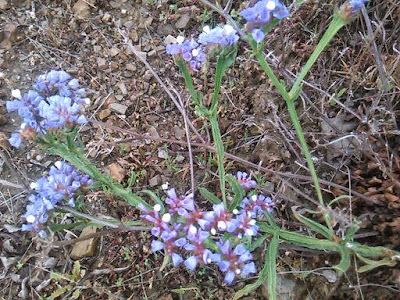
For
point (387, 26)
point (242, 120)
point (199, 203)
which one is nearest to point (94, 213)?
point (199, 203)

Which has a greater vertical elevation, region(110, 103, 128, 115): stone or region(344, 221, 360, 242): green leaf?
region(344, 221, 360, 242): green leaf

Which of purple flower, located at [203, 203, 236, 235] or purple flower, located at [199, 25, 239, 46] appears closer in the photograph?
purple flower, located at [199, 25, 239, 46]

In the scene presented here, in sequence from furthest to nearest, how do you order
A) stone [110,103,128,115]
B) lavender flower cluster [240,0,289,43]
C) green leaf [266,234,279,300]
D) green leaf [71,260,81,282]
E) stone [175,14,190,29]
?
stone [175,14,190,29], stone [110,103,128,115], green leaf [71,260,81,282], green leaf [266,234,279,300], lavender flower cluster [240,0,289,43]

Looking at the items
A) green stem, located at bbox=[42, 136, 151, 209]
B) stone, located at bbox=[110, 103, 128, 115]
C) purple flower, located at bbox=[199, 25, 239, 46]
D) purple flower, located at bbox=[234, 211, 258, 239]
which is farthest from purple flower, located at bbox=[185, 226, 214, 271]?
stone, located at bbox=[110, 103, 128, 115]

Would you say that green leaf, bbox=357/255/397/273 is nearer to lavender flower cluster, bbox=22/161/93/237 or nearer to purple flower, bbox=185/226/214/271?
purple flower, bbox=185/226/214/271

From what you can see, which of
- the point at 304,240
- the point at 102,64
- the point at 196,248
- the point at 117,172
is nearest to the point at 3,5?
the point at 102,64

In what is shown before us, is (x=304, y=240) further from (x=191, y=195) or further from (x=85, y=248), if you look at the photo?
(x=85, y=248)

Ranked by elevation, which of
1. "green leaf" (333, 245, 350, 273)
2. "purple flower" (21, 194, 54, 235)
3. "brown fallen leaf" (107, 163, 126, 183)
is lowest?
"brown fallen leaf" (107, 163, 126, 183)
